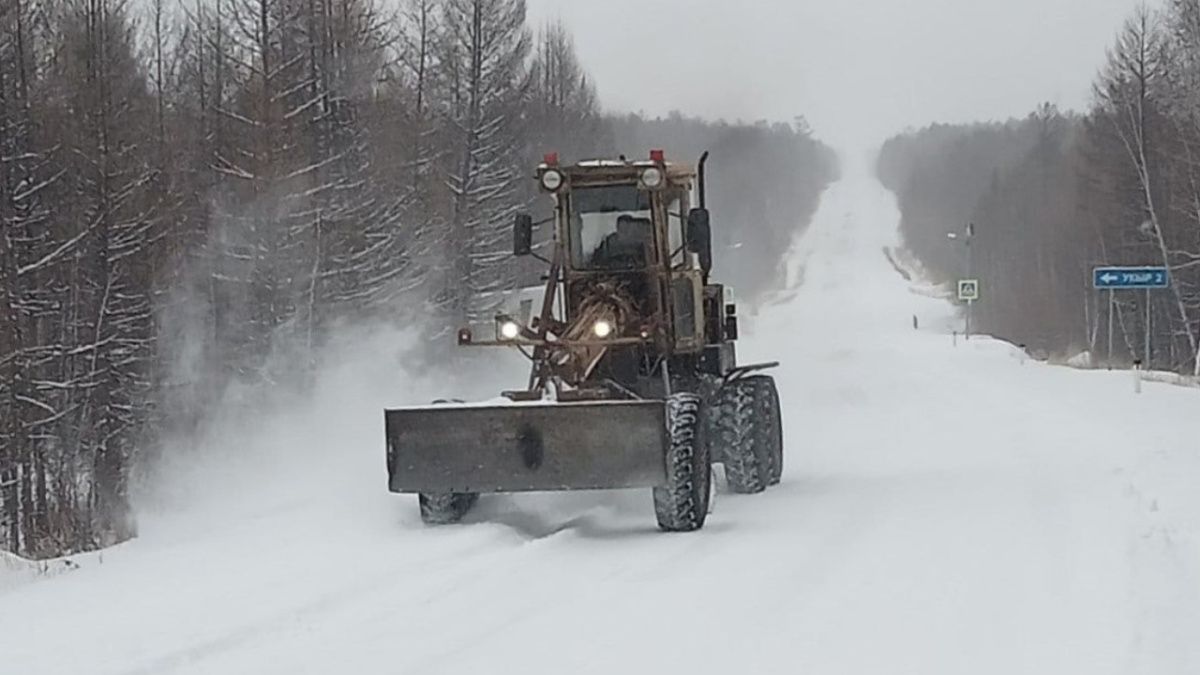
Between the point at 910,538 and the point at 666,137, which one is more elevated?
the point at 666,137

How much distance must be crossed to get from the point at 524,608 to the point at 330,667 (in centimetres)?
174

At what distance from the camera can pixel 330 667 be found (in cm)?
740

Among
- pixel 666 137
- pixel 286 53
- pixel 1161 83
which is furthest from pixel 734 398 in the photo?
pixel 666 137

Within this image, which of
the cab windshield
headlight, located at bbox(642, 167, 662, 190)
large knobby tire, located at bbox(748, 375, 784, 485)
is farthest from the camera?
large knobby tire, located at bbox(748, 375, 784, 485)

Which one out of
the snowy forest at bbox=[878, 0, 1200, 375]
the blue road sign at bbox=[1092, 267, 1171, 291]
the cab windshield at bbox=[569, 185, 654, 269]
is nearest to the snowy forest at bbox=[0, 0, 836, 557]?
the cab windshield at bbox=[569, 185, 654, 269]

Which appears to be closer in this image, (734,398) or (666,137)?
(734,398)

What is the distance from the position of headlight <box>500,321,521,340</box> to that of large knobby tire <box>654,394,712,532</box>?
6.03 feet

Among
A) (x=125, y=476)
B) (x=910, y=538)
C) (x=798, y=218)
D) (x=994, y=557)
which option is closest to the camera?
(x=994, y=557)

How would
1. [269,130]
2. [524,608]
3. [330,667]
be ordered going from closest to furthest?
[330,667] → [524,608] → [269,130]

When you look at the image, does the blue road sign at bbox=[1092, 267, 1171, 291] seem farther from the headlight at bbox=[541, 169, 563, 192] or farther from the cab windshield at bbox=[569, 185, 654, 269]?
the headlight at bbox=[541, 169, 563, 192]

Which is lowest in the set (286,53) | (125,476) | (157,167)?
(125,476)

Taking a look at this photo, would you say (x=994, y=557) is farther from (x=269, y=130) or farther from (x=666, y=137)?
(x=666, y=137)

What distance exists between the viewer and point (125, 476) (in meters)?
24.5

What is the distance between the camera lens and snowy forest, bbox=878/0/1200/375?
152 ft
